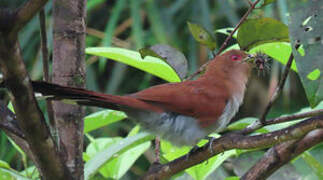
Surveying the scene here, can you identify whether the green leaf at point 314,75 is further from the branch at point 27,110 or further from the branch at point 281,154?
the branch at point 27,110

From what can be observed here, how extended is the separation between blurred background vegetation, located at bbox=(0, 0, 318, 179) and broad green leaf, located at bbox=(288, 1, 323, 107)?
3.04 m

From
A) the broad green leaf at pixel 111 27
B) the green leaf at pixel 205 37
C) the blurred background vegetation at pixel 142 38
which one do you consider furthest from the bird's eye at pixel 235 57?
the blurred background vegetation at pixel 142 38

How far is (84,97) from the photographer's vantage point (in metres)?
0.89

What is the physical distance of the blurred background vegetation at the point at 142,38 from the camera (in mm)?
4117

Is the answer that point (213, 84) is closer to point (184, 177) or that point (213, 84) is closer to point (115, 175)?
point (184, 177)

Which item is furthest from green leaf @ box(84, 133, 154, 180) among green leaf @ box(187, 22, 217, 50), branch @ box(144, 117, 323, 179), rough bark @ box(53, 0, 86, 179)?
green leaf @ box(187, 22, 217, 50)

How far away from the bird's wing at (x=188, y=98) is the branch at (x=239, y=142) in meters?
0.28

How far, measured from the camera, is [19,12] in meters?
0.54

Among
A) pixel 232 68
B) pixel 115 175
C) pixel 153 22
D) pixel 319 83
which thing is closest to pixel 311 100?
pixel 319 83

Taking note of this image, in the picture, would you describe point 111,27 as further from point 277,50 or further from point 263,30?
point 263,30

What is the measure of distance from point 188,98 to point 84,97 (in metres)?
0.44

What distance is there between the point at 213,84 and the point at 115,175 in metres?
0.40

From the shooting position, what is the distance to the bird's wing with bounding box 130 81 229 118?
1.21m

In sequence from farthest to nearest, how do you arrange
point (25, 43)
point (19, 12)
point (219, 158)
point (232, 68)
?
point (25, 43) < point (232, 68) < point (219, 158) < point (19, 12)
